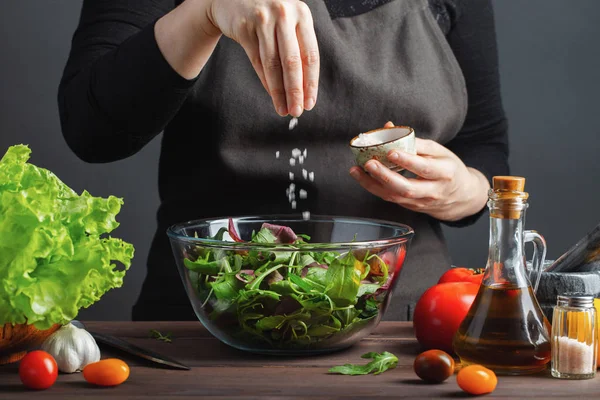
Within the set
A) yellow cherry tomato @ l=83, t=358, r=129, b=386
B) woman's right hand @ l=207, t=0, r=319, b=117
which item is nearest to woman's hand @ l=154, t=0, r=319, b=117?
woman's right hand @ l=207, t=0, r=319, b=117

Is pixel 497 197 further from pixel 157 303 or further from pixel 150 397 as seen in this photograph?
pixel 157 303

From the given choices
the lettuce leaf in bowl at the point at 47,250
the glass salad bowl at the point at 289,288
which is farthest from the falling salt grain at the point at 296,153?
the lettuce leaf in bowl at the point at 47,250

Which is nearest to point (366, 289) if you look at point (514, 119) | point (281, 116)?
point (281, 116)

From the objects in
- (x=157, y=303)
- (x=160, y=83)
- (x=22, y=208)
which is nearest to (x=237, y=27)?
(x=160, y=83)

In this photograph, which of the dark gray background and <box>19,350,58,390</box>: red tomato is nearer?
<box>19,350,58,390</box>: red tomato

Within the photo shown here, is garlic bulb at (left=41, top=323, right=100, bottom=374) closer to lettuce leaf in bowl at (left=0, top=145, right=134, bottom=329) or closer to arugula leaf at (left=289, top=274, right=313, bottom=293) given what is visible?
lettuce leaf in bowl at (left=0, top=145, right=134, bottom=329)

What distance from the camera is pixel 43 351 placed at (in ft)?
2.85

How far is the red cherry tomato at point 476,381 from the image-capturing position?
81 cm

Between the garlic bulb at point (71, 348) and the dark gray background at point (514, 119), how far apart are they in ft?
5.48

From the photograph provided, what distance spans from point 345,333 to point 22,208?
1.25 feet

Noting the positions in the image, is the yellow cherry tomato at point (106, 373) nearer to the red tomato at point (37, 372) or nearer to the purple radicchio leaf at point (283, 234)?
the red tomato at point (37, 372)

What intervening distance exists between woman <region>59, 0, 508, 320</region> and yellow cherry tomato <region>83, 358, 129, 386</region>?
21.3 inches

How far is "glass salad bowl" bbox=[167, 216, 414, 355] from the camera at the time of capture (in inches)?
35.5

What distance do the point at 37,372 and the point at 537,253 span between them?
0.56 m
